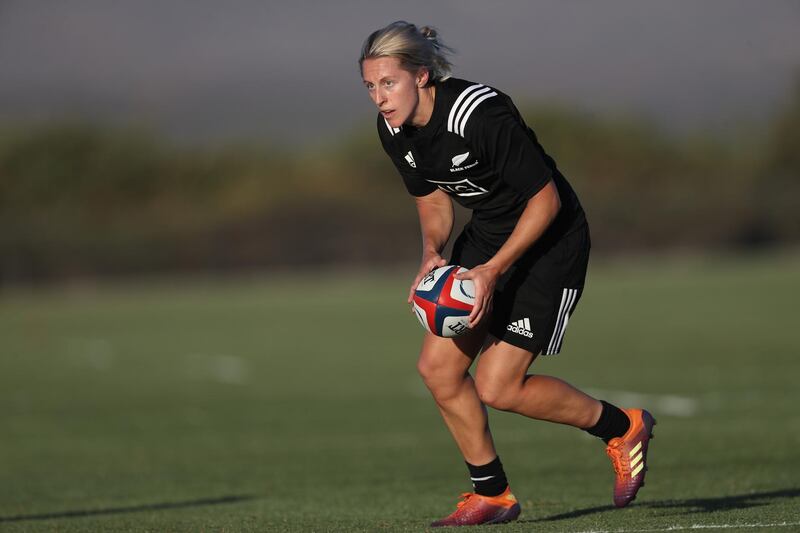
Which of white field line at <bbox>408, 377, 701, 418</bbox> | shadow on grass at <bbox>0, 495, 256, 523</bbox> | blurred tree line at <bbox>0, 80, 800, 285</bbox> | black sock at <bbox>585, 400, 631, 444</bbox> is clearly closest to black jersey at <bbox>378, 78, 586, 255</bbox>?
black sock at <bbox>585, 400, 631, 444</bbox>

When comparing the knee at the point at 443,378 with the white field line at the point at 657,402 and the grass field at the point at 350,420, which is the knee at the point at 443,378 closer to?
the grass field at the point at 350,420

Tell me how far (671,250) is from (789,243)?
4350mm

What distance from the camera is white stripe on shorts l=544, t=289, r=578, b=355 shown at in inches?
243

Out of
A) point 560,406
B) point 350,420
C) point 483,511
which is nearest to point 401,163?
point 560,406

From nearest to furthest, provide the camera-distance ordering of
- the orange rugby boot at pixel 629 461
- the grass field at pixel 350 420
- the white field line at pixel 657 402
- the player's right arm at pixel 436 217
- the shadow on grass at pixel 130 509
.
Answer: the orange rugby boot at pixel 629 461 < the player's right arm at pixel 436 217 < the grass field at pixel 350 420 < the shadow on grass at pixel 130 509 < the white field line at pixel 657 402

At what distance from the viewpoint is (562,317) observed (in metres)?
6.18

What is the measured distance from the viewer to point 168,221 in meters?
48.8

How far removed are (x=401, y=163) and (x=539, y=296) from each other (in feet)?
3.04

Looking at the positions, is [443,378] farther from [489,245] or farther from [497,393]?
[489,245]

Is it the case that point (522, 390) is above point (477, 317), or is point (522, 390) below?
below

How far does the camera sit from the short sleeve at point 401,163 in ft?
20.1

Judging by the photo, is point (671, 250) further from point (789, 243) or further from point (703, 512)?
point (703, 512)

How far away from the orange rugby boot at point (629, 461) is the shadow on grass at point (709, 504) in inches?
10.3

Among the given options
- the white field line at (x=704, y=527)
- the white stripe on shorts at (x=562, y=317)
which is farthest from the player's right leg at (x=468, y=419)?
the white field line at (x=704, y=527)
